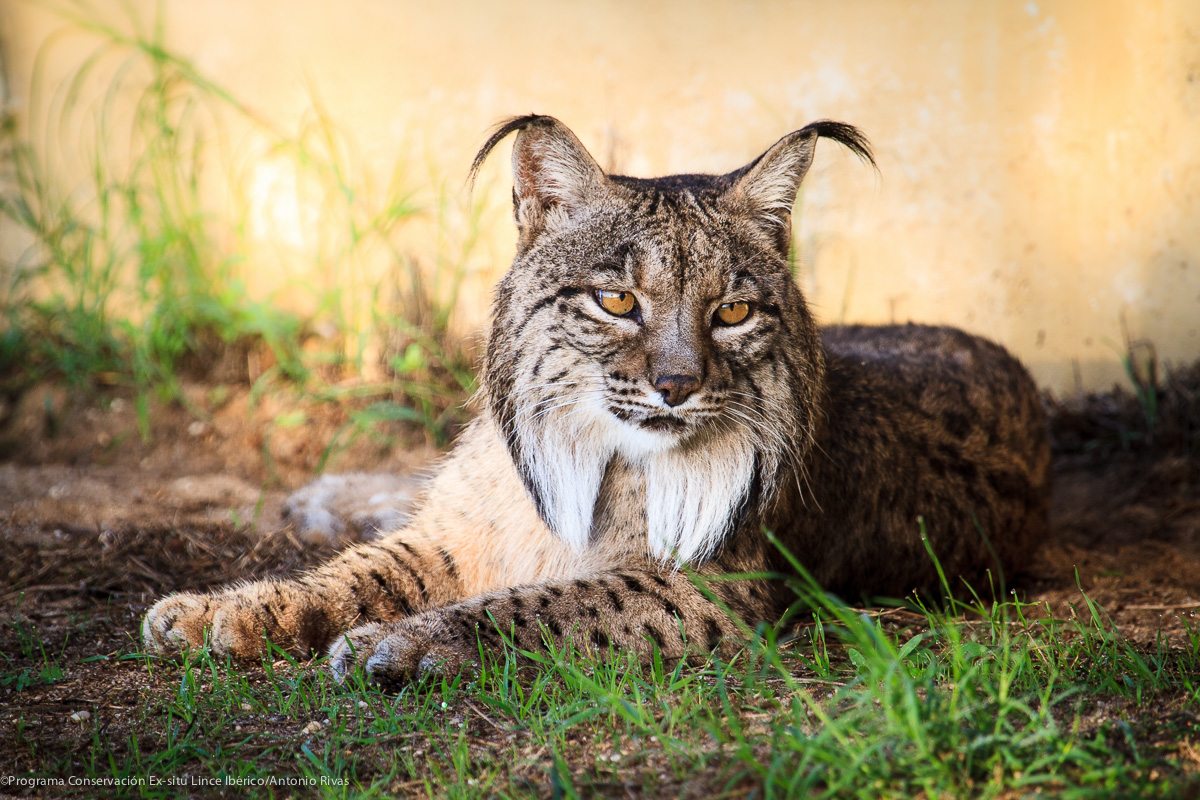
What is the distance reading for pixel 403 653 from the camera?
10.0 feet

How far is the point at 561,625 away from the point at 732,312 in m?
1.06

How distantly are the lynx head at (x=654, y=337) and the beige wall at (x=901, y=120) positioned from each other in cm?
239

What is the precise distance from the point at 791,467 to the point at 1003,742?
4.61 ft

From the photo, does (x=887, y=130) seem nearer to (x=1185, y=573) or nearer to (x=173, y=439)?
(x=1185, y=573)

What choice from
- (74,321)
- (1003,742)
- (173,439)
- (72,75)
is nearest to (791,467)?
(1003,742)

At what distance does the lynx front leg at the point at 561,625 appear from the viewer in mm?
3070

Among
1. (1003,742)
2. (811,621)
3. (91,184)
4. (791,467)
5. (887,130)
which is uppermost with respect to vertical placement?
(887,130)

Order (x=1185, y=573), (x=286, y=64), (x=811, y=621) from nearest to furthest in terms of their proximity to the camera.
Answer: (x=811, y=621) < (x=1185, y=573) < (x=286, y=64)

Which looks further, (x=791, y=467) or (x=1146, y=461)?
(x=1146, y=461)

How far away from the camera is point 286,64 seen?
6.39 m

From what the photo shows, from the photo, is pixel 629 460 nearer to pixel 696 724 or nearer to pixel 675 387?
pixel 675 387

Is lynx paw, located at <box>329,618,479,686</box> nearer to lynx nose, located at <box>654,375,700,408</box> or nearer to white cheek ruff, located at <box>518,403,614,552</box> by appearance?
white cheek ruff, located at <box>518,403,614,552</box>

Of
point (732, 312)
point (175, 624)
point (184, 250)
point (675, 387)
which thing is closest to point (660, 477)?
point (675, 387)

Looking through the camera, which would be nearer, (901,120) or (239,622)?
(239,622)
